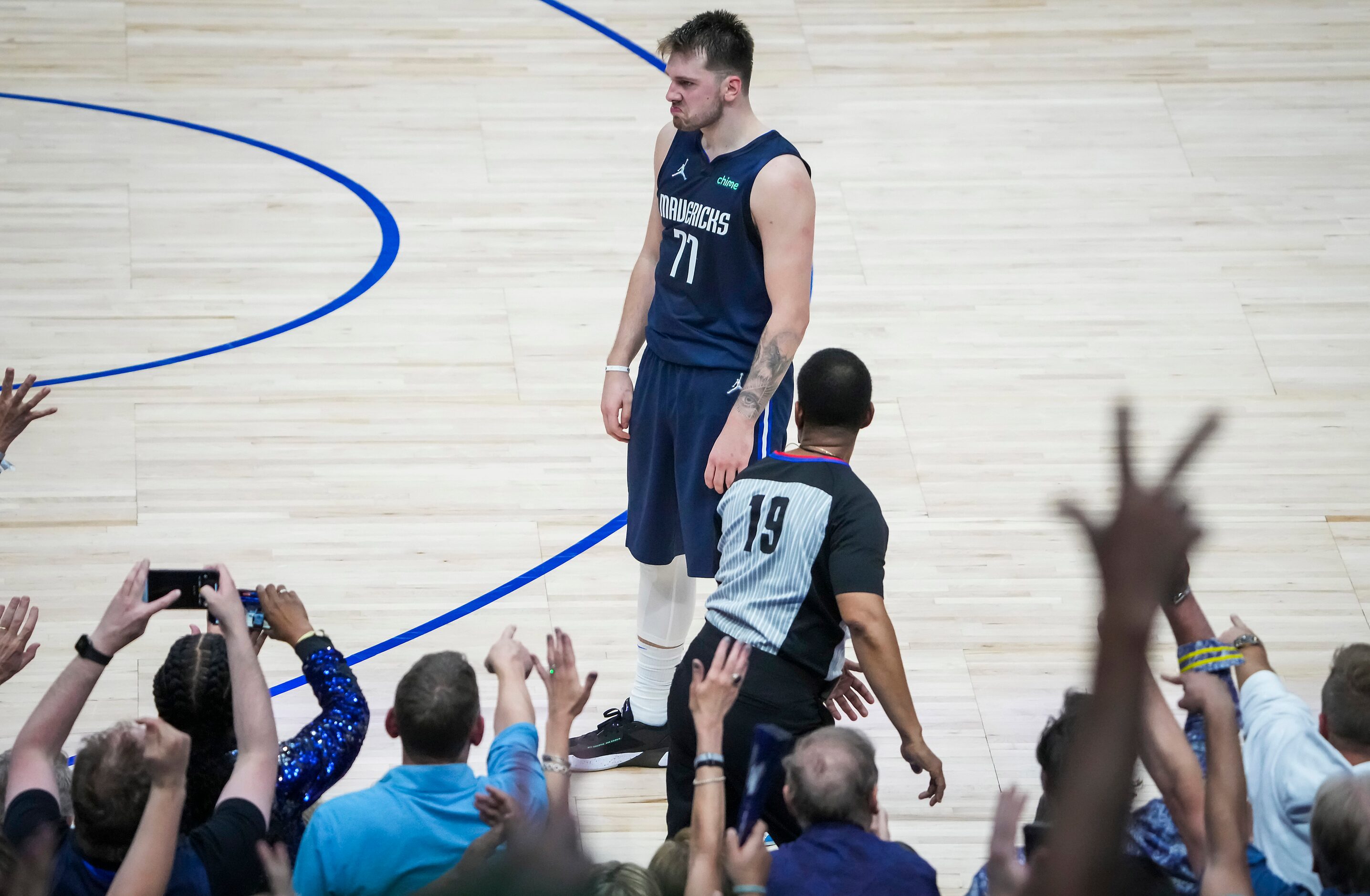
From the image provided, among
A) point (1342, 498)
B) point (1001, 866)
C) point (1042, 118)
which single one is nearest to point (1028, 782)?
point (1342, 498)

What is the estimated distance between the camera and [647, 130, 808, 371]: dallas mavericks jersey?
4445 millimetres

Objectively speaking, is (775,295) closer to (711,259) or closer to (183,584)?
(711,259)

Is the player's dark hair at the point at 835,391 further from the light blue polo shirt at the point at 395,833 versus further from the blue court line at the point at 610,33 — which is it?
the blue court line at the point at 610,33

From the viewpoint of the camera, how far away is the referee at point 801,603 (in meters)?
3.57

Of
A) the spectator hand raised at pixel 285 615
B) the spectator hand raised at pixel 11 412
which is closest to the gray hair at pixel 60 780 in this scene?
the spectator hand raised at pixel 285 615

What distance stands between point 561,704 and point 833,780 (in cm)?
55

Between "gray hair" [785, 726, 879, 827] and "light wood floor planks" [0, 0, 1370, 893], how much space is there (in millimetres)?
1545

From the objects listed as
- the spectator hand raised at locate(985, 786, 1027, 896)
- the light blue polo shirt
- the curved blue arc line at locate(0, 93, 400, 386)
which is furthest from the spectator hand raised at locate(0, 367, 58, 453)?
the spectator hand raised at locate(985, 786, 1027, 896)

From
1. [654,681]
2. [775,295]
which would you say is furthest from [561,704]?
[654,681]

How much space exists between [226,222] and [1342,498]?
5.06 metres

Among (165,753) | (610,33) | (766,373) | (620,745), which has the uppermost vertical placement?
(610,33)

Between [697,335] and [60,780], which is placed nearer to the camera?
[60,780]

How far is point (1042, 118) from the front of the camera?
8.11 metres

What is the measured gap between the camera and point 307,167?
759 cm
